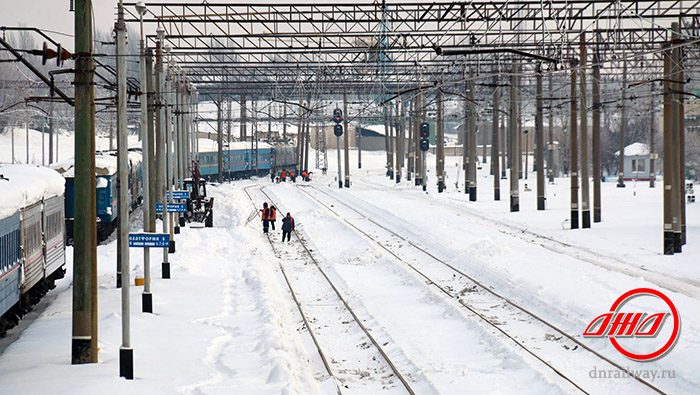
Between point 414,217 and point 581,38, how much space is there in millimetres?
14029

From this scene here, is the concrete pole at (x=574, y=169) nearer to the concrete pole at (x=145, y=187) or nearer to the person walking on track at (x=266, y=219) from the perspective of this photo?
the person walking on track at (x=266, y=219)

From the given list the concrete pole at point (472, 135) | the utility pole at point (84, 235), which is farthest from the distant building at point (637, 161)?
the utility pole at point (84, 235)

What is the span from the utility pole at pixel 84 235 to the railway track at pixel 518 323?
7.27 meters

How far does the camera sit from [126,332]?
15227 mm

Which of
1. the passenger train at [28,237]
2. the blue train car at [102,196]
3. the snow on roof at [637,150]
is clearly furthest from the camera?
the snow on roof at [637,150]

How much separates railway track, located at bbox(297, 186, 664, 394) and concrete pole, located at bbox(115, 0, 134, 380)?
21.6 feet

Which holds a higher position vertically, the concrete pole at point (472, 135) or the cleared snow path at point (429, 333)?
the concrete pole at point (472, 135)

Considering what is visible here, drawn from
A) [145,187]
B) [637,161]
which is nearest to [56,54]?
[145,187]

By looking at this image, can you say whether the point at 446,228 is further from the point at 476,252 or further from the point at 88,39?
the point at 88,39

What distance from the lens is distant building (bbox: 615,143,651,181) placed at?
328 feet

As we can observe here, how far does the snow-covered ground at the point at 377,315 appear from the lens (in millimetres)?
14953

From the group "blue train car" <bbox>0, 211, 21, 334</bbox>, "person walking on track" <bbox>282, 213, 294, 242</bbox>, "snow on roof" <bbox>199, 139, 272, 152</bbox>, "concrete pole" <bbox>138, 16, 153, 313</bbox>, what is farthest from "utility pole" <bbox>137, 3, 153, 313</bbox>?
"snow on roof" <bbox>199, 139, 272, 152</bbox>

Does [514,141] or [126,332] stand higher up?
[514,141]

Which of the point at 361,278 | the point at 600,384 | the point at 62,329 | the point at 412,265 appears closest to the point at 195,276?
the point at 361,278
